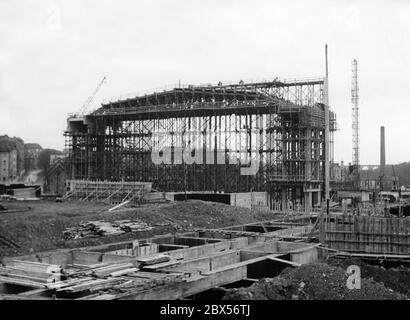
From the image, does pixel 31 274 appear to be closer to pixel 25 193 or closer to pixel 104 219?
pixel 104 219

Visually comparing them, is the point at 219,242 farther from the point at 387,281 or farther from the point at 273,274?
the point at 387,281

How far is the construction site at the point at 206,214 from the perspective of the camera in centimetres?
1553

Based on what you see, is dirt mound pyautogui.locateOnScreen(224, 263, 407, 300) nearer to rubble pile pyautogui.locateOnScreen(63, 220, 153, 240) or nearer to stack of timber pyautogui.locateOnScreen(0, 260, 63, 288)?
stack of timber pyautogui.locateOnScreen(0, 260, 63, 288)

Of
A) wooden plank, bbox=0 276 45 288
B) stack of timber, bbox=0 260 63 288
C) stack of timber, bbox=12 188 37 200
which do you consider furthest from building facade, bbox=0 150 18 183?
wooden plank, bbox=0 276 45 288

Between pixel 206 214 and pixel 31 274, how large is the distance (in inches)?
782

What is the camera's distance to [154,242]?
25.3m

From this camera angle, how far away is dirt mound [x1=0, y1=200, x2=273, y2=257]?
2406 cm

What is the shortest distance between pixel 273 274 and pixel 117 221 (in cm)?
1249

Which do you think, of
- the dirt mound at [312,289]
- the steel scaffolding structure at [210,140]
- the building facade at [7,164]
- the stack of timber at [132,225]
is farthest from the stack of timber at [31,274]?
the building facade at [7,164]

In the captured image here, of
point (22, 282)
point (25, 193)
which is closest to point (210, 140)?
point (25, 193)

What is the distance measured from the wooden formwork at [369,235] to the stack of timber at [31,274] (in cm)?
1162

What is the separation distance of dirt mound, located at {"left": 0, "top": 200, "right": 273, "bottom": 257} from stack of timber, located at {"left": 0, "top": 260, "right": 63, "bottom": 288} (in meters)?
5.67

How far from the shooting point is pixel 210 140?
54.1 meters
